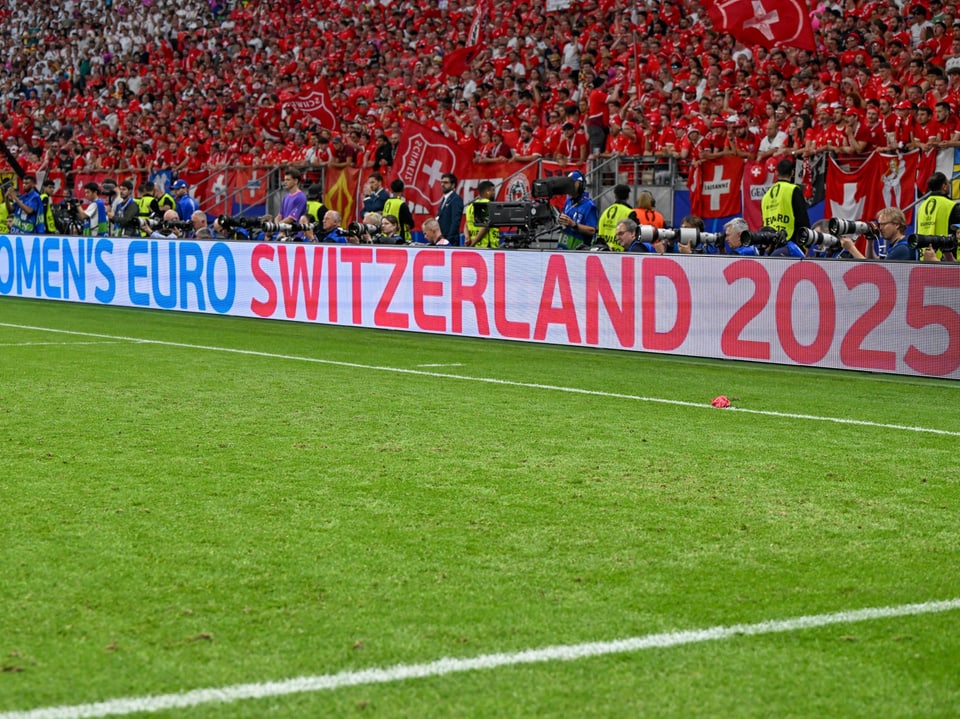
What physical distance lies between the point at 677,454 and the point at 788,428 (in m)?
1.39

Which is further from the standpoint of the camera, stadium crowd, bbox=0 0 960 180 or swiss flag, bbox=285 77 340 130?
swiss flag, bbox=285 77 340 130

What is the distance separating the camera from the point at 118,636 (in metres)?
4.18

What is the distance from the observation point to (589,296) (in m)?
13.7

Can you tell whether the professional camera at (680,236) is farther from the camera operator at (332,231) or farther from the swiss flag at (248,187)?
the swiss flag at (248,187)

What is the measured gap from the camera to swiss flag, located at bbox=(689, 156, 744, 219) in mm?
19062

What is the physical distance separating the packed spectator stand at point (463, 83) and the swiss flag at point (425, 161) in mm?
620

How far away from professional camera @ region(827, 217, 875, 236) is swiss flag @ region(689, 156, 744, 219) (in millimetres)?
5203

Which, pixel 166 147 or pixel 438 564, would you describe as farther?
pixel 166 147

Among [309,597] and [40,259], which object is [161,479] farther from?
[40,259]

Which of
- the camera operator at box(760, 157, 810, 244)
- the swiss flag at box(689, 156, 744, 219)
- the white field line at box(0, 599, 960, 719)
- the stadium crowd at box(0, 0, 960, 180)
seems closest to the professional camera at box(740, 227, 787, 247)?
the camera operator at box(760, 157, 810, 244)

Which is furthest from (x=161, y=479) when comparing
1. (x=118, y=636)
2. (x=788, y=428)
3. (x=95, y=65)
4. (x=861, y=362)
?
(x=95, y=65)

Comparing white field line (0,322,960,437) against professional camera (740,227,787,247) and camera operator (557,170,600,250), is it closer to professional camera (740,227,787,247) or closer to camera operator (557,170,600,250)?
professional camera (740,227,787,247)

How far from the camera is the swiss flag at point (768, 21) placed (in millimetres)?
19047

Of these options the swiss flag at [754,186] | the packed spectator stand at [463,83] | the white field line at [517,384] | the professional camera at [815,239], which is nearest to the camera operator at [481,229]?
the packed spectator stand at [463,83]
